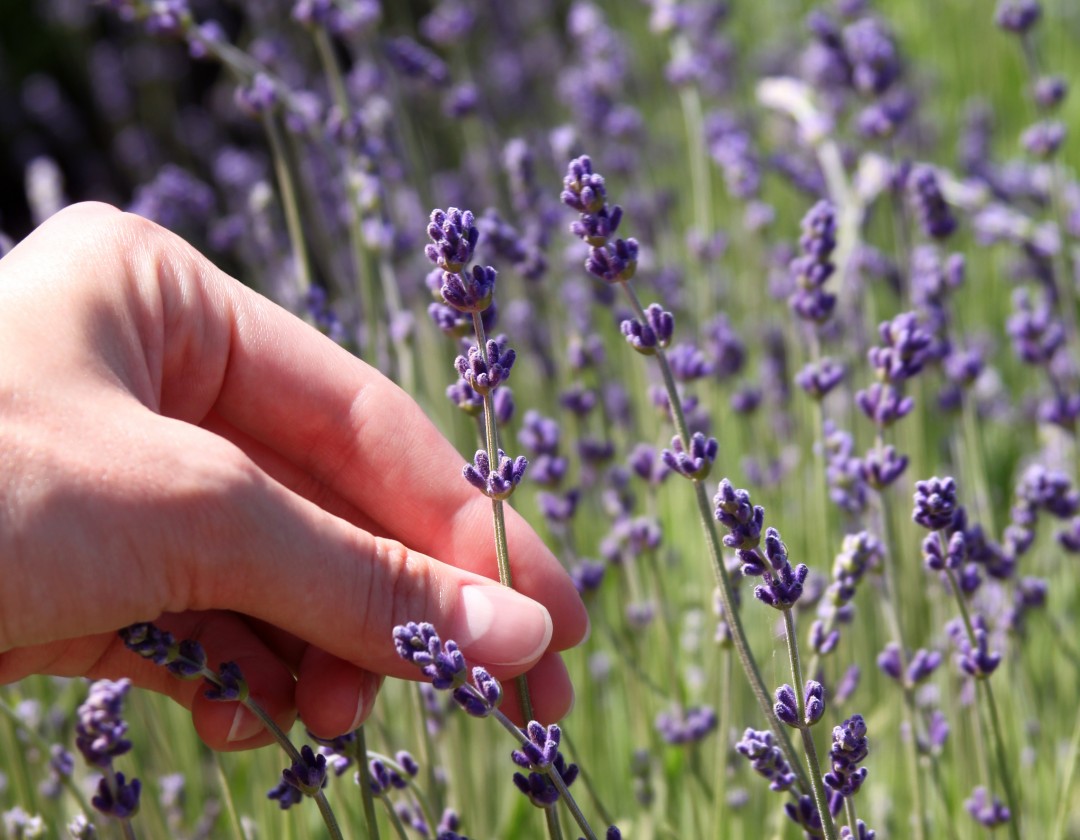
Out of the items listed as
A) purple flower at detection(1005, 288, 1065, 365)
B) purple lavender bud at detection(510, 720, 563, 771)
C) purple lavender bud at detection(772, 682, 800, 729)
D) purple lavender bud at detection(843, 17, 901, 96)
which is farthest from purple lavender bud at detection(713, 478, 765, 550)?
purple lavender bud at detection(843, 17, 901, 96)

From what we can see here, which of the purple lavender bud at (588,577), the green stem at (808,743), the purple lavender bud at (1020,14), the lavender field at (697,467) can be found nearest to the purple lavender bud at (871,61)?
the lavender field at (697,467)

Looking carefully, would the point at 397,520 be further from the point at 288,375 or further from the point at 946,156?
the point at 946,156

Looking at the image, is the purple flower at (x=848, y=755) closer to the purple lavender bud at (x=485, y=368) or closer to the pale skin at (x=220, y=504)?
the pale skin at (x=220, y=504)

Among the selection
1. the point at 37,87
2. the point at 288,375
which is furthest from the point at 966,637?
the point at 37,87

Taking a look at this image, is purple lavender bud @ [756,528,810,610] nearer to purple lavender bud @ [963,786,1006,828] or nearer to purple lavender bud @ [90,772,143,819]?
purple lavender bud @ [963,786,1006,828]

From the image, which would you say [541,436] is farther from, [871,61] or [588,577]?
[871,61]

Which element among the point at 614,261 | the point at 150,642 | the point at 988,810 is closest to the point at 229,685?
the point at 150,642

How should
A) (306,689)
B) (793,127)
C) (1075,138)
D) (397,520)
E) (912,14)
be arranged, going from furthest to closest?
1. (912,14)
2. (1075,138)
3. (793,127)
4. (397,520)
5. (306,689)
